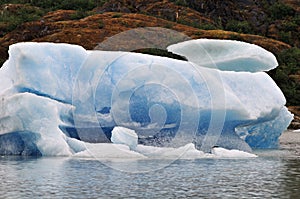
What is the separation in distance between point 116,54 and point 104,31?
41.1m

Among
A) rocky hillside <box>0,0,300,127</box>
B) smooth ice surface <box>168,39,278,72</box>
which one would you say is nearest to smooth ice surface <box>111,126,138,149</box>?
smooth ice surface <box>168,39,278,72</box>

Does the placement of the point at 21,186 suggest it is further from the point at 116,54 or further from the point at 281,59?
the point at 281,59

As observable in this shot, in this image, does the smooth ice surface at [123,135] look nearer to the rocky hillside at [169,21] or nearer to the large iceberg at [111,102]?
the large iceberg at [111,102]

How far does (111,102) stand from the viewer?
2433 centimetres

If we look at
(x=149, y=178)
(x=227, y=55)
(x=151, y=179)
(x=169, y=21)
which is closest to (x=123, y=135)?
(x=149, y=178)

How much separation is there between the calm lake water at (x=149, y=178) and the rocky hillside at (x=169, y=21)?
39866 mm

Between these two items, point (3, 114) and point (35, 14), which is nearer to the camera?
point (3, 114)

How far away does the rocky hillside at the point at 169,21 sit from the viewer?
6538cm

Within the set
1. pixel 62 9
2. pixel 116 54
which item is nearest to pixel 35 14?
pixel 62 9

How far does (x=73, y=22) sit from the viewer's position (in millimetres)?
68688

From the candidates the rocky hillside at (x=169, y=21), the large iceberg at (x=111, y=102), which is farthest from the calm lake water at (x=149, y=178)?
the rocky hillside at (x=169, y=21)

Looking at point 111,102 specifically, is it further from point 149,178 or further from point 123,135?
point 149,178

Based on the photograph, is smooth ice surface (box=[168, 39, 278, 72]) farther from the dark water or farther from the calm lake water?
the dark water

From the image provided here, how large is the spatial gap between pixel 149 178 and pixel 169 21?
56779mm
